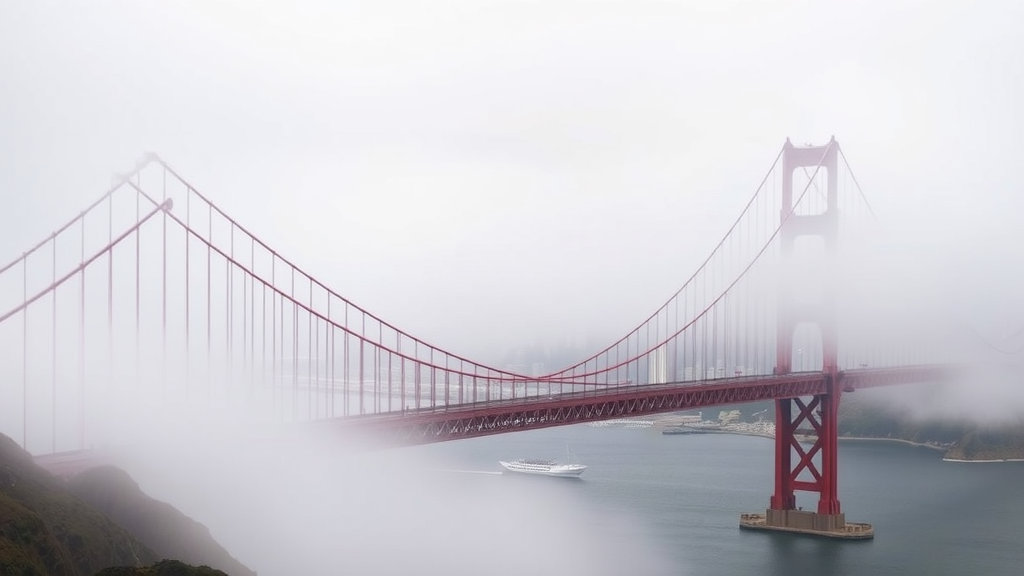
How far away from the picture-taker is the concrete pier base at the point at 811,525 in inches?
1339

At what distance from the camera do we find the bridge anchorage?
113 feet

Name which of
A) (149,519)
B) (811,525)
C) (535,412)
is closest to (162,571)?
(149,519)

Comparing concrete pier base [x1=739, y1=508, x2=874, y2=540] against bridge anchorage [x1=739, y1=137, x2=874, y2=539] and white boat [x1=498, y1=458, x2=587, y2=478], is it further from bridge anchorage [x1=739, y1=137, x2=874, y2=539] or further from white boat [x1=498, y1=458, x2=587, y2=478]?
white boat [x1=498, y1=458, x2=587, y2=478]

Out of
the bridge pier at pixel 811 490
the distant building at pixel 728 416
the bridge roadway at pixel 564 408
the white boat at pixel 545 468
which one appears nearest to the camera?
the bridge roadway at pixel 564 408

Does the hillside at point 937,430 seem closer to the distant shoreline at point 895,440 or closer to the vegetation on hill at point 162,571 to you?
the distant shoreline at point 895,440

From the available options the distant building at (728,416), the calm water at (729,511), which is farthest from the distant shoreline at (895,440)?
the distant building at (728,416)

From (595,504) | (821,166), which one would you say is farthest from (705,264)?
(595,504)

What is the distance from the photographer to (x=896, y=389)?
275ft

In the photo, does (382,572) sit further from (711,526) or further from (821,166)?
(821,166)

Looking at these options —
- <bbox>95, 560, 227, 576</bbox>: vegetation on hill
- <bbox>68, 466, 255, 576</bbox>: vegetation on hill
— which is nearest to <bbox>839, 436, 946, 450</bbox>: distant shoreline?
<bbox>68, 466, 255, 576</bbox>: vegetation on hill

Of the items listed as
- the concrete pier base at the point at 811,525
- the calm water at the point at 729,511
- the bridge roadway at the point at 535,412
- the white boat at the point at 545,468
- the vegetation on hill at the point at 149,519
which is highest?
the bridge roadway at the point at 535,412

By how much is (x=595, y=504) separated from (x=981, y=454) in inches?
1175

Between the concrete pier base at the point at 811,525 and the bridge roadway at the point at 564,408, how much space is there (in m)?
3.41

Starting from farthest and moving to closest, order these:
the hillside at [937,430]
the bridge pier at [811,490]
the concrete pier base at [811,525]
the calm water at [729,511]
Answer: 1. the hillside at [937,430]
2. the bridge pier at [811,490]
3. the concrete pier base at [811,525]
4. the calm water at [729,511]
